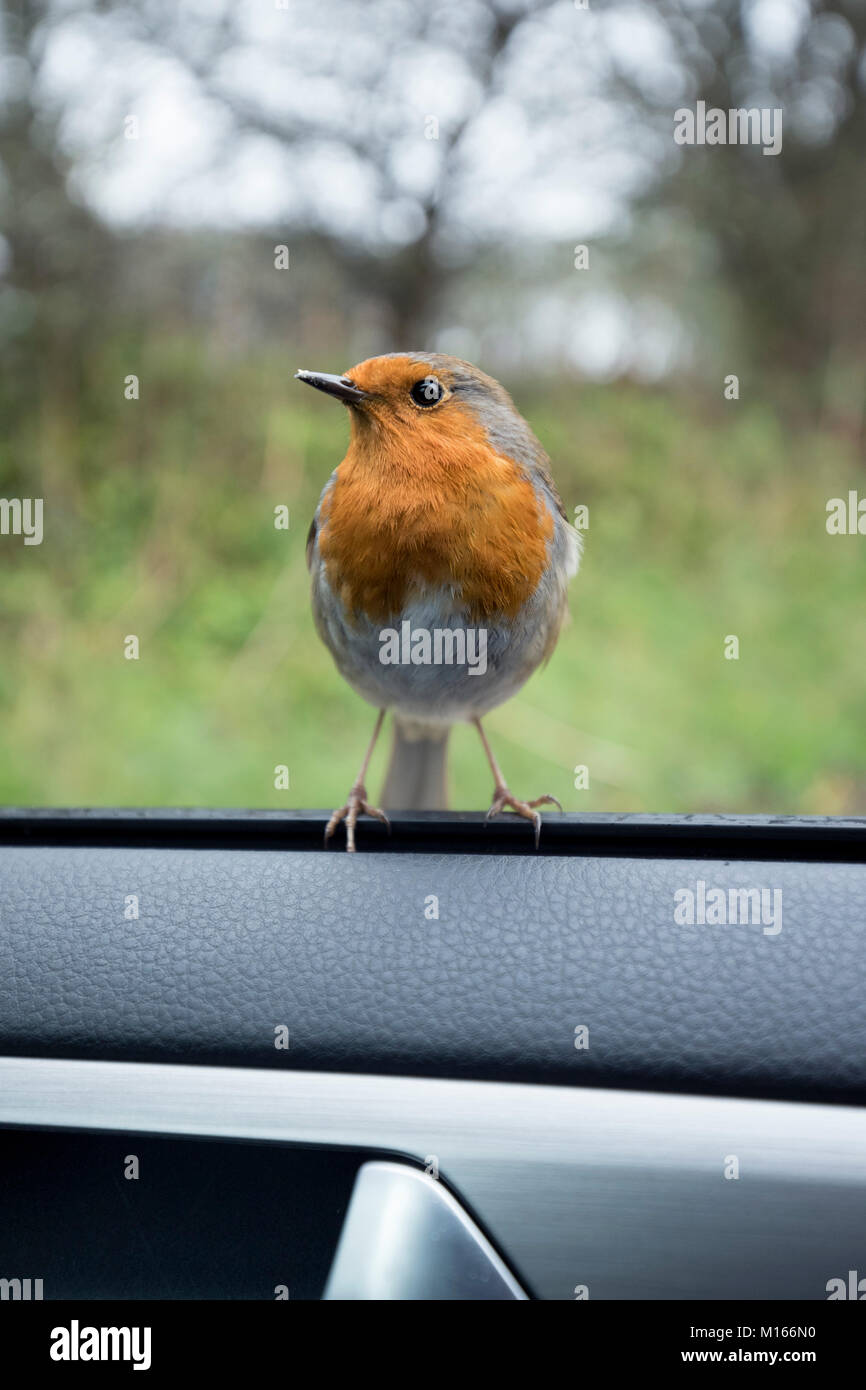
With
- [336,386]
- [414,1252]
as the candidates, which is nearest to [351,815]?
[414,1252]

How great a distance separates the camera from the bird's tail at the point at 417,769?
2461mm

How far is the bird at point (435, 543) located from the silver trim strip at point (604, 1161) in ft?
2.28

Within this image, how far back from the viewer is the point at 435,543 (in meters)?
2.10

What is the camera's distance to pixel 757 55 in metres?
7.80

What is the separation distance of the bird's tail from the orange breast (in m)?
0.45

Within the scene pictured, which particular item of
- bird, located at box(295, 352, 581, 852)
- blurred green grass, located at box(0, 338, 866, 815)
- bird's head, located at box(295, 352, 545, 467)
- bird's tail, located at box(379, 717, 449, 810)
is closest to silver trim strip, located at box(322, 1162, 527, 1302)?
bird, located at box(295, 352, 581, 852)

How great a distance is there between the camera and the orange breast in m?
2.12

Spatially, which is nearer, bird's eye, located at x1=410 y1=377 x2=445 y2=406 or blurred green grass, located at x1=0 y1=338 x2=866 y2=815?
bird's eye, located at x1=410 y1=377 x2=445 y2=406

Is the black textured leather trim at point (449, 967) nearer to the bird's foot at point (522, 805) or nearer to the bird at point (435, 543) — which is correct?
the bird's foot at point (522, 805)

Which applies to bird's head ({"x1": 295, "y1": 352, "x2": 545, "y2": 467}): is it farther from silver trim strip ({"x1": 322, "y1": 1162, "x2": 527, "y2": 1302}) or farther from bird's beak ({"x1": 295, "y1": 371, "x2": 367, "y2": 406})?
silver trim strip ({"x1": 322, "y1": 1162, "x2": 527, "y2": 1302})

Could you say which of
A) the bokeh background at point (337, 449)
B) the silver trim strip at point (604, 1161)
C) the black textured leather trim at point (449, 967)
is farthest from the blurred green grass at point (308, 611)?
the silver trim strip at point (604, 1161)

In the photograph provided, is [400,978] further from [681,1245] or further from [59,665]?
[59,665]

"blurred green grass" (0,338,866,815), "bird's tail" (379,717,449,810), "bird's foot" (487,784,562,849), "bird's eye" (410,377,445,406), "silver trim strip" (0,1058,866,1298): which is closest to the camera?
"silver trim strip" (0,1058,866,1298)
